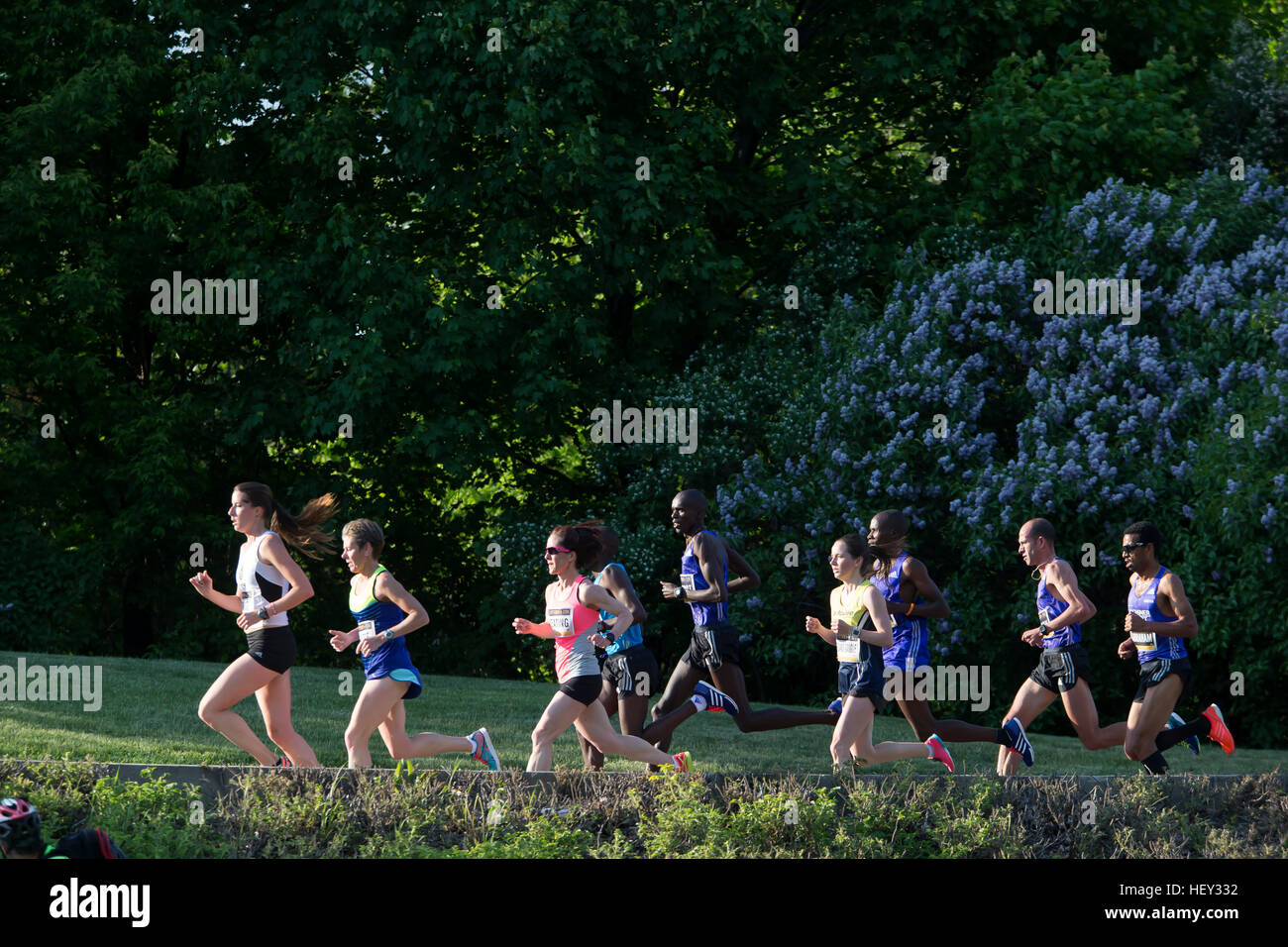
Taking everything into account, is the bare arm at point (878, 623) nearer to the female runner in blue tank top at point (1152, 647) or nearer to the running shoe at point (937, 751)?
the running shoe at point (937, 751)

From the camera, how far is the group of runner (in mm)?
9094

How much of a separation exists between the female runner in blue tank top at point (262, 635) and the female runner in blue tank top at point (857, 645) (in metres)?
3.21

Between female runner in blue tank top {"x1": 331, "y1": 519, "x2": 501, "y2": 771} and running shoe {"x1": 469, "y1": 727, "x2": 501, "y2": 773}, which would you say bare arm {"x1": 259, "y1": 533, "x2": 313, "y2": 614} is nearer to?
female runner in blue tank top {"x1": 331, "y1": 519, "x2": 501, "y2": 771}

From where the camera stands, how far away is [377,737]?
1273 centimetres

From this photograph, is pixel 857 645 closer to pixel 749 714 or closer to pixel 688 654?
pixel 749 714

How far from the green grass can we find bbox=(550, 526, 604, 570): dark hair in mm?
1385

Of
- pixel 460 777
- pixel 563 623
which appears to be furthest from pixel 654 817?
pixel 563 623

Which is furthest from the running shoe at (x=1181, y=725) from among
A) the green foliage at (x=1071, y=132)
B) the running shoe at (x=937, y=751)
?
the green foliage at (x=1071, y=132)

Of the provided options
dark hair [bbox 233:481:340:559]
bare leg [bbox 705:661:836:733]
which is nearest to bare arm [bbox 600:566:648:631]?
bare leg [bbox 705:661:836:733]

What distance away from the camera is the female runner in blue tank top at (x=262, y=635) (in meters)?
9.09

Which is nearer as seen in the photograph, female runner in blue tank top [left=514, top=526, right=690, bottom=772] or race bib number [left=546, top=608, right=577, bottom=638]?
female runner in blue tank top [left=514, top=526, right=690, bottom=772]

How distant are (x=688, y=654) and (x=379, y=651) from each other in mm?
2406
